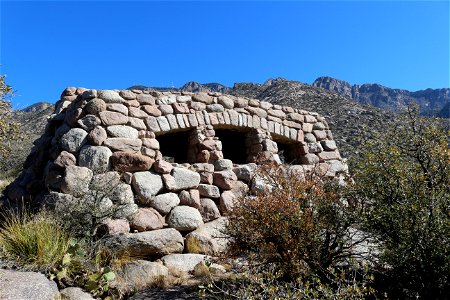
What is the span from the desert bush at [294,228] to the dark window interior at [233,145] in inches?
157

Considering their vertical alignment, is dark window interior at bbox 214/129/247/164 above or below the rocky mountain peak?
below

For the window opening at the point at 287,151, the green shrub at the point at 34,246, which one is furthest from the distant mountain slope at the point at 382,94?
the green shrub at the point at 34,246

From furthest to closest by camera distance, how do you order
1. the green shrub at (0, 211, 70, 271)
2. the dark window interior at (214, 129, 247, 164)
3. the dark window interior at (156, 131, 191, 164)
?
the dark window interior at (214, 129, 247, 164) < the dark window interior at (156, 131, 191, 164) < the green shrub at (0, 211, 70, 271)

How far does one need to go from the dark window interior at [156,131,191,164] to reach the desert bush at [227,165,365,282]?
345cm

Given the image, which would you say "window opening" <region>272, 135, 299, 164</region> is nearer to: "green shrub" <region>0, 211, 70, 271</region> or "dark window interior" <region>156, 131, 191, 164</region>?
"dark window interior" <region>156, 131, 191, 164</region>

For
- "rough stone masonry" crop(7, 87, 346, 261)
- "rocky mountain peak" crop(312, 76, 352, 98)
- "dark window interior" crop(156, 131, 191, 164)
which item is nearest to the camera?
"rough stone masonry" crop(7, 87, 346, 261)

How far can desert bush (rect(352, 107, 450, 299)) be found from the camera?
3.76 meters

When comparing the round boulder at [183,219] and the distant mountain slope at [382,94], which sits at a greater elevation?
the distant mountain slope at [382,94]

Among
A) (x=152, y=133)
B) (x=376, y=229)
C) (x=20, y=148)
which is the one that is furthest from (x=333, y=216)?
(x=20, y=148)

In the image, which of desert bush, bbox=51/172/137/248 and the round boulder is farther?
the round boulder

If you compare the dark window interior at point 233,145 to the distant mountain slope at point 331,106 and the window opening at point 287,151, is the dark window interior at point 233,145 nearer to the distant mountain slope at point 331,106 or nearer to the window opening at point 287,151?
the window opening at point 287,151

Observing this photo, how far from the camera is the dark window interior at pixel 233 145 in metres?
8.57

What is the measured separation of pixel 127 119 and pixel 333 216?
3952 millimetres

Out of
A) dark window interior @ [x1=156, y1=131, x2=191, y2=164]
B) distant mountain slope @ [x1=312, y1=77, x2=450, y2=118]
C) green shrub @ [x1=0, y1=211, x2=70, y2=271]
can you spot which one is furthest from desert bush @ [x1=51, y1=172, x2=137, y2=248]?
distant mountain slope @ [x1=312, y1=77, x2=450, y2=118]
